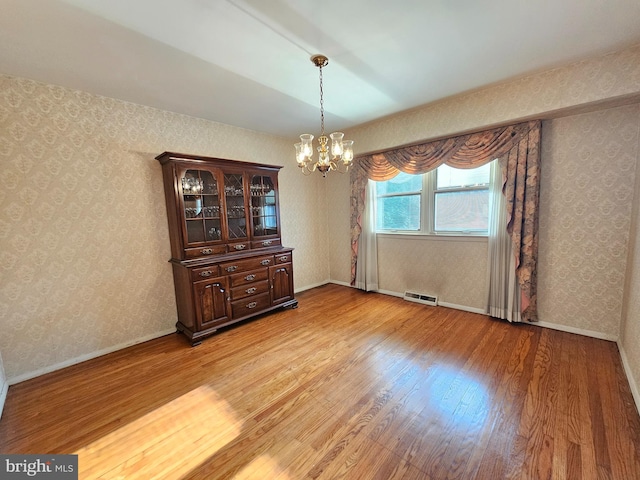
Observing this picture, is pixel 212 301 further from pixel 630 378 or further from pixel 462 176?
pixel 630 378

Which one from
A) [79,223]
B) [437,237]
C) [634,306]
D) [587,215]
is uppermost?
[79,223]

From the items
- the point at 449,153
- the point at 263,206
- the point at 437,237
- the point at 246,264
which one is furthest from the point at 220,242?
the point at 449,153

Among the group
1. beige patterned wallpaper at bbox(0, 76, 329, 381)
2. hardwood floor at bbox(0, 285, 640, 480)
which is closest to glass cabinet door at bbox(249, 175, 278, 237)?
beige patterned wallpaper at bbox(0, 76, 329, 381)

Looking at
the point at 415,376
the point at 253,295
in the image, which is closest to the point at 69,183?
the point at 253,295

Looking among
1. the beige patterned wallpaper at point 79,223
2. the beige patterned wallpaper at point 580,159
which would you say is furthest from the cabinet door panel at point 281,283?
the beige patterned wallpaper at point 580,159

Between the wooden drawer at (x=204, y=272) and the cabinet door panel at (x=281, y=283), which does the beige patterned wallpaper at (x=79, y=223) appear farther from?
the cabinet door panel at (x=281, y=283)

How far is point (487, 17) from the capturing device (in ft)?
5.64

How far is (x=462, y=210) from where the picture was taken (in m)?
3.42

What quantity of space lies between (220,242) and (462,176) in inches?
126

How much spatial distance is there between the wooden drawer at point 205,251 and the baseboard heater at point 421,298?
271 cm

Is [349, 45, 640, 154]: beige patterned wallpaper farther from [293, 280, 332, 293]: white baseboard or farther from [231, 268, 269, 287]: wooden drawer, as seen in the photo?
[293, 280, 332, 293]: white baseboard

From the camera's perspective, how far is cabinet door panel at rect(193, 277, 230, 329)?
9.37 ft

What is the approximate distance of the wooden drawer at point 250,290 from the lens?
10.4 ft

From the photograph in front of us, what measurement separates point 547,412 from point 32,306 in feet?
13.7
